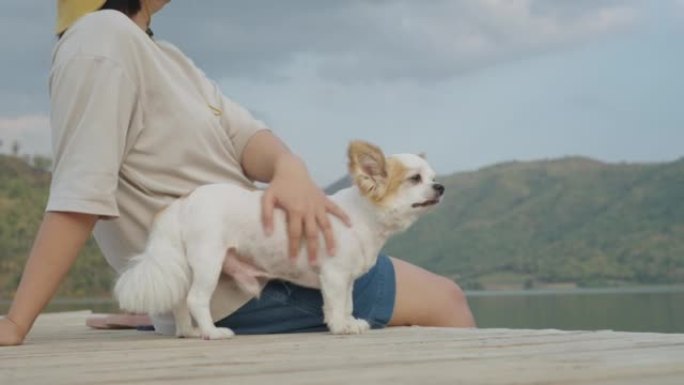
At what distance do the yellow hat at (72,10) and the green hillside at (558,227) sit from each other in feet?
119

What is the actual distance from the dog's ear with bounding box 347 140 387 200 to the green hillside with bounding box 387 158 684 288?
1429 inches

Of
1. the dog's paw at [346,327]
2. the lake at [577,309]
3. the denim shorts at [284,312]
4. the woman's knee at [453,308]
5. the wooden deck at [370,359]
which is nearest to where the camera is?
the wooden deck at [370,359]

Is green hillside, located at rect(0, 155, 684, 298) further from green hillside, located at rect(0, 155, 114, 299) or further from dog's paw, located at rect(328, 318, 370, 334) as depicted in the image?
dog's paw, located at rect(328, 318, 370, 334)

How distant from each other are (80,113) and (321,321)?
0.82 metres

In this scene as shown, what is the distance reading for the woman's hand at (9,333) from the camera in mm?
2443

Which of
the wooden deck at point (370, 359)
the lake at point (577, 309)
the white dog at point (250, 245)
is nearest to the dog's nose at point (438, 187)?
the white dog at point (250, 245)

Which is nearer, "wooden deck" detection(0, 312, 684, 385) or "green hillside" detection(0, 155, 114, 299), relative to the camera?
"wooden deck" detection(0, 312, 684, 385)

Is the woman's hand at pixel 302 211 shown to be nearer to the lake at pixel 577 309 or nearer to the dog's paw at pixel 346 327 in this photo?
the dog's paw at pixel 346 327

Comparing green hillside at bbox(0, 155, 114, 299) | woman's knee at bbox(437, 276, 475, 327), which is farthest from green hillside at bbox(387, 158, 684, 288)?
woman's knee at bbox(437, 276, 475, 327)

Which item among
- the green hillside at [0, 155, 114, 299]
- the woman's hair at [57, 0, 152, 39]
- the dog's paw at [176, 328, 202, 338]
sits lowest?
the green hillside at [0, 155, 114, 299]

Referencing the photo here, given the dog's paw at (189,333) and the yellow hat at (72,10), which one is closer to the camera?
the dog's paw at (189,333)

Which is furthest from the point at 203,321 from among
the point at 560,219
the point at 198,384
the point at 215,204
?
the point at 560,219

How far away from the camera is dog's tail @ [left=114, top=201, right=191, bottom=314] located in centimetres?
245

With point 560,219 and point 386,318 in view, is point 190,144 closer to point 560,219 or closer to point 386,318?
point 386,318
